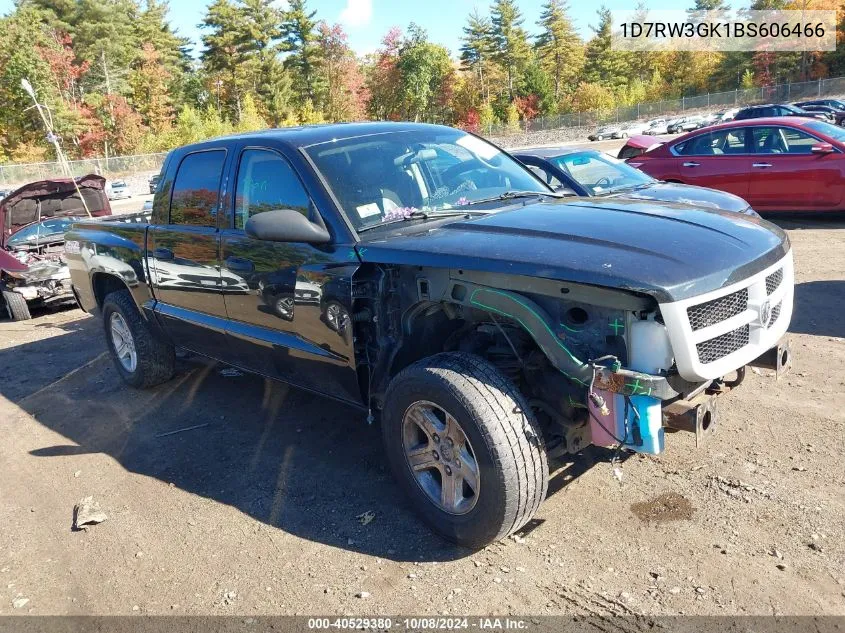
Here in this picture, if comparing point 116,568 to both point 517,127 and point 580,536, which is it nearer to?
point 580,536

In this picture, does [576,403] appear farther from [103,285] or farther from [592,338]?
[103,285]

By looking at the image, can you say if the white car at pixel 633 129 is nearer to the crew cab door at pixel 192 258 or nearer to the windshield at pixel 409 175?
the windshield at pixel 409 175

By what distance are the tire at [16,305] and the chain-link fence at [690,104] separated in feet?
192

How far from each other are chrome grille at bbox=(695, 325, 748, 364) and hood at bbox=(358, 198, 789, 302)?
0.75 feet

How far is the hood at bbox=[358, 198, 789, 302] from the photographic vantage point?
269 centimetres

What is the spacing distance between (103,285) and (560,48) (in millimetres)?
86391

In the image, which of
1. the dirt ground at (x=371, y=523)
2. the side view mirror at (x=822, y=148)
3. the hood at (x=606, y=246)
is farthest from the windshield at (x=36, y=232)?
the side view mirror at (x=822, y=148)

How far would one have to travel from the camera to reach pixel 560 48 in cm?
8388

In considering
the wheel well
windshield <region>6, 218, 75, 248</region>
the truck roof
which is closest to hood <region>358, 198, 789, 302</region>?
the truck roof

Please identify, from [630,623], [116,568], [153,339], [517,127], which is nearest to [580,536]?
[630,623]

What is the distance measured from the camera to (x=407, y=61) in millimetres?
67125

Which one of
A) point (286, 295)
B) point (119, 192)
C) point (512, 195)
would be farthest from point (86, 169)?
point (512, 195)

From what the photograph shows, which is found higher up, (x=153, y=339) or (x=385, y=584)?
(x=153, y=339)

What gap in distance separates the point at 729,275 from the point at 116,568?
3132mm
